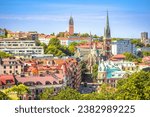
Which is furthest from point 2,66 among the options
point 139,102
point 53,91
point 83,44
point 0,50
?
point 83,44

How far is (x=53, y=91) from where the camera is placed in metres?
5.59

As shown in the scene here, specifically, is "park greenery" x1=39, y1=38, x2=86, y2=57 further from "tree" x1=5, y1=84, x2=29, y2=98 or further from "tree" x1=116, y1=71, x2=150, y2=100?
"tree" x1=116, y1=71, x2=150, y2=100

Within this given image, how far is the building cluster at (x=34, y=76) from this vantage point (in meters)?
5.75

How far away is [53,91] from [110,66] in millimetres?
2020

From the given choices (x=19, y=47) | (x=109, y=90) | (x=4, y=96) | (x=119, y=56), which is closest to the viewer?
(x=4, y=96)

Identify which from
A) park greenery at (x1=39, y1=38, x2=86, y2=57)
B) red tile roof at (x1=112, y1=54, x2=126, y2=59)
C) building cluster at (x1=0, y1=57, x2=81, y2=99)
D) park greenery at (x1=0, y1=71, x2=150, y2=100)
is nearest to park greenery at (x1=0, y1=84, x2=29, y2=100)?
park greenery at (x1=0, y1=71, x2=150, y2=100)

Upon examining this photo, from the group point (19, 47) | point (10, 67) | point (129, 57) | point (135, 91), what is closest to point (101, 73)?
point (129, 57)

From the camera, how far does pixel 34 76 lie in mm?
5914

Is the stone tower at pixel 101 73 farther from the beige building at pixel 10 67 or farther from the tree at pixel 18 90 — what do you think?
the tree at pixel 18 90

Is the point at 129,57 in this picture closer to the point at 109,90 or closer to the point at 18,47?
the point at 109,90

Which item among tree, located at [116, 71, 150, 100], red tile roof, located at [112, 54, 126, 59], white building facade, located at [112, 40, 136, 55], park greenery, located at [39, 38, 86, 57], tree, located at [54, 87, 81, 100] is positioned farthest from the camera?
park greenery, located at [39, 38, 86, 57]

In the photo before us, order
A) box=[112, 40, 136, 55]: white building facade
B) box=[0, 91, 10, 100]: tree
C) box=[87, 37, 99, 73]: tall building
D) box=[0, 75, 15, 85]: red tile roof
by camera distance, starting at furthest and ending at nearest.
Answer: box=[87, 37, 99, 73]: tall building
box=[112, 40, 136, 55]: white building facade
box=[0, 75, 15, 85]: red tile roof
box=[0, 91, 10, 100]: tree

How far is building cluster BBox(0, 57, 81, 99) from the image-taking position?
227 inches

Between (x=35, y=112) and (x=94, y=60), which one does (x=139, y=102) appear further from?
(x=94, y=60)
